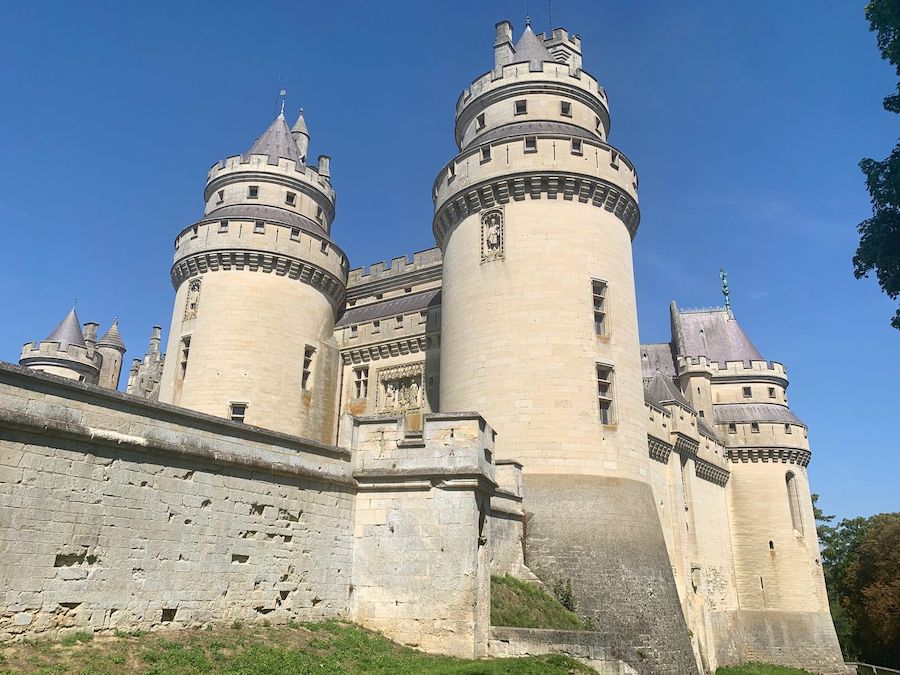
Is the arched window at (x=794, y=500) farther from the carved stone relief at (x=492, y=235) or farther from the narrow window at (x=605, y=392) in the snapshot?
the carved stone relief at (x=492, y=235)

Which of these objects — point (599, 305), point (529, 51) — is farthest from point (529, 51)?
point (599, 305)

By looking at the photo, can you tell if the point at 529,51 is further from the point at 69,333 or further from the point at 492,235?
the point at 69,333

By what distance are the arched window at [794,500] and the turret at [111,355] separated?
37.2m

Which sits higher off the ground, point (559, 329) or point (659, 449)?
point (559, 329)

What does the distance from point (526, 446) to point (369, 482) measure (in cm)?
625

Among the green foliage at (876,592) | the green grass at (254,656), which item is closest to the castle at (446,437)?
the green grass at (254,656)

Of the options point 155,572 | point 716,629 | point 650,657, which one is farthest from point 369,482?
point 716,629

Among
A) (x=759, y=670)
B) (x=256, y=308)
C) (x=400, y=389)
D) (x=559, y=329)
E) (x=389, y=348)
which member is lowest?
(x=759, y=670)

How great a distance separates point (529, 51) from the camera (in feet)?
80.4

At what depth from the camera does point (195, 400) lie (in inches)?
938

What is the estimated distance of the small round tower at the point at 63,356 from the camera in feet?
116

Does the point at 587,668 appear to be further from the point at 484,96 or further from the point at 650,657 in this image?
the point at 484,96

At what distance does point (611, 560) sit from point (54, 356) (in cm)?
3094

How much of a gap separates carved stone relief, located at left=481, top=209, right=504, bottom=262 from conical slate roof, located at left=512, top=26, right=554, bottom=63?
6167mm
